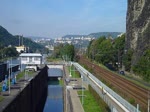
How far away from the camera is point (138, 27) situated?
67.4 meters

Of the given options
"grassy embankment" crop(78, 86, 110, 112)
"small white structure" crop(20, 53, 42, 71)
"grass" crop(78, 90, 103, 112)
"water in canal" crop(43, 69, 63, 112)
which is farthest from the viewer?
"small white structure" crop(20, 53, 42, 71)

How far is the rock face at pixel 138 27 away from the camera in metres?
62.0

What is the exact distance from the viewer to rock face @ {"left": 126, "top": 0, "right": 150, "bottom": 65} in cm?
6203

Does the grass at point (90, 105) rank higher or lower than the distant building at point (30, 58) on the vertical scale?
lower

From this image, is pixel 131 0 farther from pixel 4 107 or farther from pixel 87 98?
pixel 4 107

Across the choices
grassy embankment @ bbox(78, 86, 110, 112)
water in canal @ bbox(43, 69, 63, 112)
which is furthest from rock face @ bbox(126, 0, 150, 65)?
grassy embankment @ bbox(78, 86, 110, 112)

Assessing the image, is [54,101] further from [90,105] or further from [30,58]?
[90,105]

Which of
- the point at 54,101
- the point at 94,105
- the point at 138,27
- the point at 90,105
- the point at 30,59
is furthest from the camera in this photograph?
the point at 138,27

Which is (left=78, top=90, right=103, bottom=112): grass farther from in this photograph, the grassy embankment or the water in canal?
the water in canal

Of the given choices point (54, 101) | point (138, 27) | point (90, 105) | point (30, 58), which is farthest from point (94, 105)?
point (138, 27)

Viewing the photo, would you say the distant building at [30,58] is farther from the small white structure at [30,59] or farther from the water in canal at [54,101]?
the water in canal at [54,101]

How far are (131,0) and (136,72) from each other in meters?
23.0

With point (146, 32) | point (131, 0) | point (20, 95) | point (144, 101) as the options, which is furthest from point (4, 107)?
point (131, 0)

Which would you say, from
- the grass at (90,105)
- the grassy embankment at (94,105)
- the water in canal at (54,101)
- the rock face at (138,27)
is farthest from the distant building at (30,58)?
the grassy embankment at (94,105)
